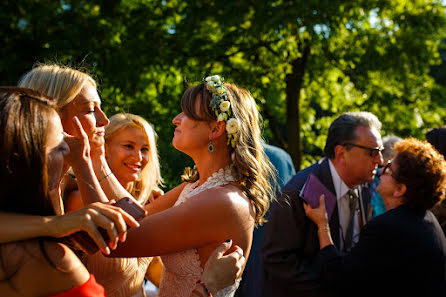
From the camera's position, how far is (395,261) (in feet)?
9.47

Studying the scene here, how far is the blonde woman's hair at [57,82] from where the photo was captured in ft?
7.26

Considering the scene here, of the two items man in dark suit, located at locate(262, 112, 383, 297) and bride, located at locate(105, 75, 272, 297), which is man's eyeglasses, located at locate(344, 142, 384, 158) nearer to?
man in dark suit, located at locate(262, 112, 383, 297)

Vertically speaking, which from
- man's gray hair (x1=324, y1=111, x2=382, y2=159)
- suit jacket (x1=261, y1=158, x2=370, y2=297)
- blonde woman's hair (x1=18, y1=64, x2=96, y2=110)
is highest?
blonde woman's hair (x1=18, y1=64, x2=96, y2=110)

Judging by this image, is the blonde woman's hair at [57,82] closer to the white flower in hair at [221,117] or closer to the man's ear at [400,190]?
the white flower in hair at [221,117]

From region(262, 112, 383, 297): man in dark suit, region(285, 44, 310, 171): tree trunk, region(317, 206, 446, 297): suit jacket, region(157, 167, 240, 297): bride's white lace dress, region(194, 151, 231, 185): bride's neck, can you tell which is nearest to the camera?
region(157, 167, 240, 297): bride's white lace dress

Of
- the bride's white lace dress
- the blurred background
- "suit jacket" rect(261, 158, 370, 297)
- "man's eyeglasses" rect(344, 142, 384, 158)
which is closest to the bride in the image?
the bride's white lace dress

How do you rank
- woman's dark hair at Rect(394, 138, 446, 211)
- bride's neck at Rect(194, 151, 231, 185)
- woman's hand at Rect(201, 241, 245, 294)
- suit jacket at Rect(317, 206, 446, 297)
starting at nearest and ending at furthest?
woman's hand at Rect(201, 241, 245, 294) → bride's neck at Rect(194, 151, 231, 185) → suit jacket at Rect(317, 206, 446, 297) → woman's dark hair at Rect(394, 138, 446, 211)

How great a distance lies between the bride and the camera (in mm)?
1951

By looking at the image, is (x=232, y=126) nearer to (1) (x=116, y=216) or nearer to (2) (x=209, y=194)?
(2) (x=209, y=194)

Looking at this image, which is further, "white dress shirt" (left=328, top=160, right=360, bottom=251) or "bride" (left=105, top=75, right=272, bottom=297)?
"white dress shirt" (left=328, top=160, right=360, bottom=251)

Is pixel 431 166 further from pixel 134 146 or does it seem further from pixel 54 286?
pixel 54 286

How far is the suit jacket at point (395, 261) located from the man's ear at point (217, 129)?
1.37 meters

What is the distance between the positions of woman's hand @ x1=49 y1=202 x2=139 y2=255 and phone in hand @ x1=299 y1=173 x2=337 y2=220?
204 centimetres

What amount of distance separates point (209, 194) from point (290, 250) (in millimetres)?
1399
